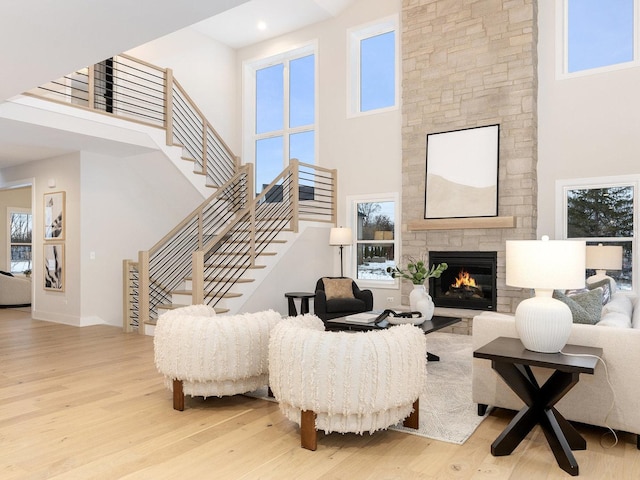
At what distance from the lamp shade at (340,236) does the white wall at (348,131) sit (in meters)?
0.59

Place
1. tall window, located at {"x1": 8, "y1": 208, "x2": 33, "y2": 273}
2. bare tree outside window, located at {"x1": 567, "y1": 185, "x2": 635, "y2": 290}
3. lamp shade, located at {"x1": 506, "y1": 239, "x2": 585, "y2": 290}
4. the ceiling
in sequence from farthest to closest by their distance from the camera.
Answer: tall window, located at {"x1": 8, "y1": 208, "x2": 33, "y2": 273}, bare tree outside window, located at {"x1": 567, "y1": 185, "x2": 635, "y2": 290}, the ceiling, lamp shade, located at {"x1": 506, "y1": 239, "x2": 585, "y2": 290}

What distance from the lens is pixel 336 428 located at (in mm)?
2705

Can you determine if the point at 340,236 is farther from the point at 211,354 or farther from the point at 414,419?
the point at 414,419

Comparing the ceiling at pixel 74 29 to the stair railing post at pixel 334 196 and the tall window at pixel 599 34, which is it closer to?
the stair railing post at pixel 334 196

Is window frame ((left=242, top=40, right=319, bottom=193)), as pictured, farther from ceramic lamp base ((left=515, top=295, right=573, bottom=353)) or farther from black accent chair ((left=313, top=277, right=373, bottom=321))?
ceramic lamp base ((left=515, top=295, right=573, bottom=353))

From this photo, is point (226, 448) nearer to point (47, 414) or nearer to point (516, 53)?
point (47, 414)

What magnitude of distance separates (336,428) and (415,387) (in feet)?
1.72

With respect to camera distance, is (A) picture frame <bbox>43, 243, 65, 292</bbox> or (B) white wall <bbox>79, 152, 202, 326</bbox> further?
(A) picture frame <bbox>43, 243, 65, 292</bbox>

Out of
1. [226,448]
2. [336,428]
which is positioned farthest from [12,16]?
[336,428]

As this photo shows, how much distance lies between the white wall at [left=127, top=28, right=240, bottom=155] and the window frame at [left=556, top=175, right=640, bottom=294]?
19.5ft

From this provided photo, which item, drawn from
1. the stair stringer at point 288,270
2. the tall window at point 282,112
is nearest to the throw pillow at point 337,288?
the stair stringer at point 288,270

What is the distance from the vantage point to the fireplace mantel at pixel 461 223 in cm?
640

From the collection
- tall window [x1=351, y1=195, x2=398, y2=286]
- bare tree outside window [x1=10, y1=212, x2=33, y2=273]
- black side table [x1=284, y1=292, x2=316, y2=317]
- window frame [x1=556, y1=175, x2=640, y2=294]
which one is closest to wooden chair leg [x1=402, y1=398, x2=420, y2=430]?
black side table [x1=284, y1=292, x2=316, y2=317]

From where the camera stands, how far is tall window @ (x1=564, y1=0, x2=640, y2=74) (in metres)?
6.03
